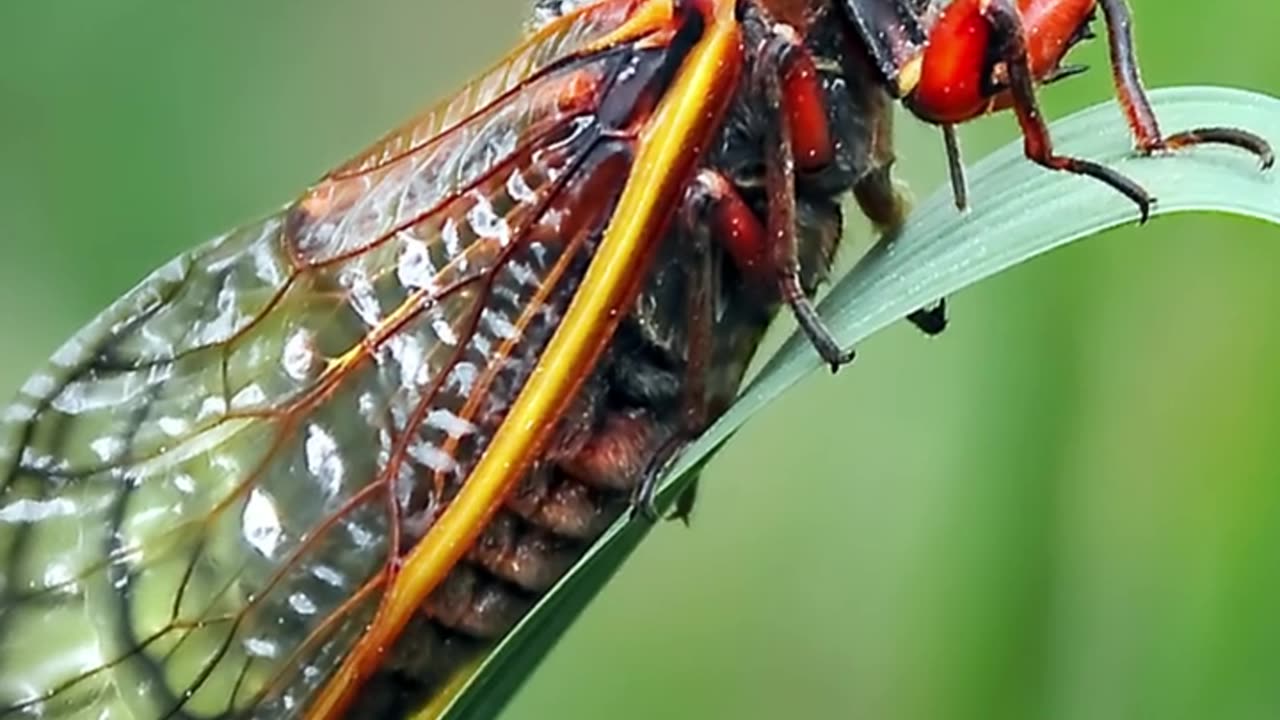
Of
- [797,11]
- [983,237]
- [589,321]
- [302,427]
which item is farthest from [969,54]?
[302,427]

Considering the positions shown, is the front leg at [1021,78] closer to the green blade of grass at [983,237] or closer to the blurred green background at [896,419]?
the green blade of grass at [983,237]

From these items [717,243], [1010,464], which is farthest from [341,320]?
[1010,464]

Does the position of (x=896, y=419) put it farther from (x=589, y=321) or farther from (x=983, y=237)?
(x=983, y=237)

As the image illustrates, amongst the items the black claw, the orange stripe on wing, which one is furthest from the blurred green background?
the orange stripe on wing

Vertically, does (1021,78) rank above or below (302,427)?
below

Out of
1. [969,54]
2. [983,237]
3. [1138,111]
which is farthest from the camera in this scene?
[969,54]

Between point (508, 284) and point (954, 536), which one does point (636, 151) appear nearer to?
point (508, 284)

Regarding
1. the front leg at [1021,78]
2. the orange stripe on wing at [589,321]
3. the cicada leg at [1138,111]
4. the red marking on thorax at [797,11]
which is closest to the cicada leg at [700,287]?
the orange stripe on wing at [589,321]
